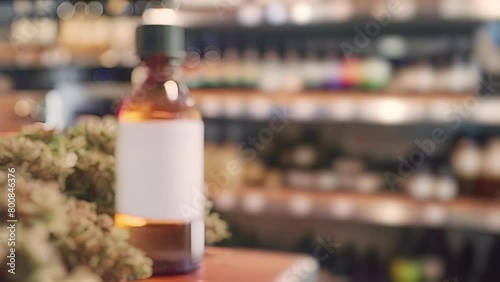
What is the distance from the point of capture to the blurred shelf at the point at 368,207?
183 centimetres

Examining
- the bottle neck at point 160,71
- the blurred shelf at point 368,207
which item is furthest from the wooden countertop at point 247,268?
the blurred shelf at point 368,207

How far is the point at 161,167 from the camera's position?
0.53m

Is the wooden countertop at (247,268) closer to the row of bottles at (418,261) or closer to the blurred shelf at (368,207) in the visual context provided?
the blurred shelf at (368,207)

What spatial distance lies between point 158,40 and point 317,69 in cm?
176

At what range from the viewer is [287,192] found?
2164 millimetres

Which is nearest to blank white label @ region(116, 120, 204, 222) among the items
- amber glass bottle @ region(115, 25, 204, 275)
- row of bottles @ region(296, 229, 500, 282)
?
amber glass bottle @ region(115, 25, 204, 275)

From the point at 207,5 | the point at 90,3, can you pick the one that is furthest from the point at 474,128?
the point at 90,3

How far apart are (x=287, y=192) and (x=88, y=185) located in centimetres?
161

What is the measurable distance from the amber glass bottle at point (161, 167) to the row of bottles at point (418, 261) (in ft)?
5.83

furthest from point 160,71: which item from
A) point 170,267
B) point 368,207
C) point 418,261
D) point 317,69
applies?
point 418,261

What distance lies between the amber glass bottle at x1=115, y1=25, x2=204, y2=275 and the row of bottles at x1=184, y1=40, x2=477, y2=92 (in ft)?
5.43

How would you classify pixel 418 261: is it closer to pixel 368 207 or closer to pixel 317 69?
pixel 368 207

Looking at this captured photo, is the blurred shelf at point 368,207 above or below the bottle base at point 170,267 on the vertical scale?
below

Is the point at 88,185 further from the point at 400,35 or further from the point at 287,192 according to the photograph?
the point at 400,35
